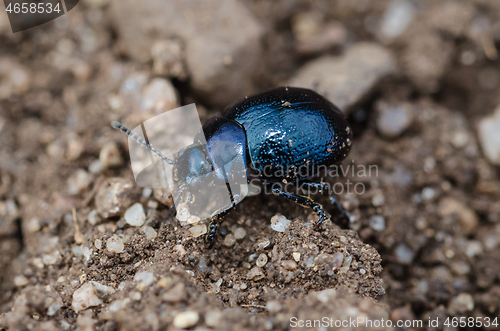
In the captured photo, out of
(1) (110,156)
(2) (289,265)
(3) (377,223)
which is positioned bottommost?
(3) (377,223)

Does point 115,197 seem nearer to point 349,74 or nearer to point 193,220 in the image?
point 193,220

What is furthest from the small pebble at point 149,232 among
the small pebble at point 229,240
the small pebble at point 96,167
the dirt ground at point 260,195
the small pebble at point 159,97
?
the small pebble at point 159,97

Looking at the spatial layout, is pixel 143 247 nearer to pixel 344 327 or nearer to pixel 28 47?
pixel 344 327

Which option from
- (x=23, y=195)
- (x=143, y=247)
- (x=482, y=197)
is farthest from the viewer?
(x=482, y=197)

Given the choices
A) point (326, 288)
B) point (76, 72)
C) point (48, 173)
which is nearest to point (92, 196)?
point (48, 173)

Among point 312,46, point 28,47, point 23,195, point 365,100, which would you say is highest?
point 28,47

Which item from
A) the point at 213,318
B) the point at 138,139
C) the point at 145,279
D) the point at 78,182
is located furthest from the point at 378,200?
the point at 78,182

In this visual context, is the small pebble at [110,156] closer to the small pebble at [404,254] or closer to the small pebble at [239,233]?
the small pebble at [239,233]
